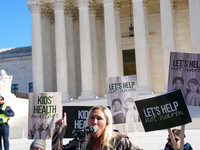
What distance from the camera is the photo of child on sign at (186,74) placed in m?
14.9

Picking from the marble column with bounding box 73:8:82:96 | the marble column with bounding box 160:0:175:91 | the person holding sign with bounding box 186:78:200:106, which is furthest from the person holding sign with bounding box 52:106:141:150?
the marble column with bounding box 73:8:82:96

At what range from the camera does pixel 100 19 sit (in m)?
64.6

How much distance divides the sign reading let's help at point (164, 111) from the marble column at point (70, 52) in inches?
1944

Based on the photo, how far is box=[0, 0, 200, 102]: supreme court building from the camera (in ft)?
170

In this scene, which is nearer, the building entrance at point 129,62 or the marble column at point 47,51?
the marble column at point 47,51

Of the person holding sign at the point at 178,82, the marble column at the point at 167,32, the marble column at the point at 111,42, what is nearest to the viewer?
the person holding sign at the point at 178,82

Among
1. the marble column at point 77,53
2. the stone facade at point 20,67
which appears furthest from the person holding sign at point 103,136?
the stone facade at point 20,67

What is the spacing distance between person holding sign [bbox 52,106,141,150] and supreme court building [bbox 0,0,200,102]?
42574mm

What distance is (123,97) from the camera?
2170 centimetres

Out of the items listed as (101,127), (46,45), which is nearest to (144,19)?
(46,45)

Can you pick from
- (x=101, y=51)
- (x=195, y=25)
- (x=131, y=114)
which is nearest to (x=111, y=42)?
(x=101, y=51)

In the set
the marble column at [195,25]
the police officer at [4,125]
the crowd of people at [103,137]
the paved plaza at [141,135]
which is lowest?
the paved plaza at [141,135]

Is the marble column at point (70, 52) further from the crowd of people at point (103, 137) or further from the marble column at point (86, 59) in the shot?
the crowd of people at point (103, 137)

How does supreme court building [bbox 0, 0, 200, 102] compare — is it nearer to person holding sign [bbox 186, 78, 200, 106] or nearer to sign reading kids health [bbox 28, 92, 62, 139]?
person holding sign [bbox 186, 78, 200, 106]
